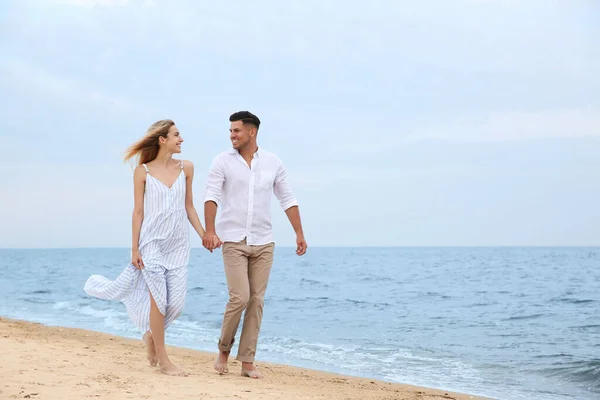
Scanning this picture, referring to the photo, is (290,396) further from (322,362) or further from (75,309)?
(75,309)

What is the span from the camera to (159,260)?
5.93m

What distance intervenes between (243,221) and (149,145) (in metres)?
0.99

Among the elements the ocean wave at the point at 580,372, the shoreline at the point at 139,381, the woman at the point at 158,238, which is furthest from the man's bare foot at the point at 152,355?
the ocean wave at the point at 580,372

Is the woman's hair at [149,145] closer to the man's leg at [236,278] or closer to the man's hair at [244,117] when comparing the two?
the man's hair at [244,117]

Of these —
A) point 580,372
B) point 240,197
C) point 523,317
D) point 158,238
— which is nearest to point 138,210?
point 158,238

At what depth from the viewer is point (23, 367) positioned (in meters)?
6.14

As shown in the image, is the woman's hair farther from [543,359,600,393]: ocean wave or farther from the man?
[543,359,600,393]: ocean wave

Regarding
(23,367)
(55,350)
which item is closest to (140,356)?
(55,350)

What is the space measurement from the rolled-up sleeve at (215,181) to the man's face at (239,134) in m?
0.21

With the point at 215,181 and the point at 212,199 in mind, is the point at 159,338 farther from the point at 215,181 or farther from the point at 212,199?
the point at 215,181

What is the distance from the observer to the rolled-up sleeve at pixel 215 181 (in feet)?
19.8

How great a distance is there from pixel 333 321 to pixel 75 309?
6.61m

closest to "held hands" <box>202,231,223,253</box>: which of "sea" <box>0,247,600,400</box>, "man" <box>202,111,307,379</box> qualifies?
"man" <box>202,111,307,379</box>

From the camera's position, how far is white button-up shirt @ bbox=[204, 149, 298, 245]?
603 centimetres
